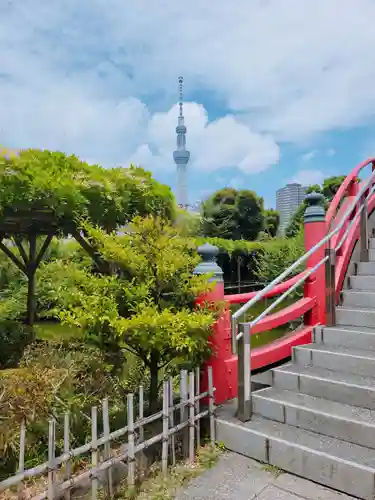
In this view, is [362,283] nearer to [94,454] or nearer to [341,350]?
[341,350]

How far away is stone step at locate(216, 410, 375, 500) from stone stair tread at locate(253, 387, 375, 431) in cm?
19

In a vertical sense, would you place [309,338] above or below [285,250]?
below

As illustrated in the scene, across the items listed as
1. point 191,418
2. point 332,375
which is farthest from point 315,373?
point 191,418

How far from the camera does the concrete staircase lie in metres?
2.78

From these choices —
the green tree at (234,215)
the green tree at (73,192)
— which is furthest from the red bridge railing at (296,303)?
the green tree at (234,215)

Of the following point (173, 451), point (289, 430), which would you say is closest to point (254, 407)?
point (289, 430)

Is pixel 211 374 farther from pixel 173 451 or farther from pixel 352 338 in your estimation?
pixel 352 338

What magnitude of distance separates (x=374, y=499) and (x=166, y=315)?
5.98ft

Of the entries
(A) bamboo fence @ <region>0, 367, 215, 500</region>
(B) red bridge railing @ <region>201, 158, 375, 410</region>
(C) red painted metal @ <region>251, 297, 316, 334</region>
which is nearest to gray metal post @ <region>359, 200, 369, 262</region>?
(B) red bridge railing @ <region>201, 158, 375, 410</region>

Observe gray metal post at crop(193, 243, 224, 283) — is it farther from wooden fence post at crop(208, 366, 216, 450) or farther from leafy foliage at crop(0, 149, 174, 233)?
leafy foliage at crop(0, 149, 174, 233)

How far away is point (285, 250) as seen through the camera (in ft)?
41.4

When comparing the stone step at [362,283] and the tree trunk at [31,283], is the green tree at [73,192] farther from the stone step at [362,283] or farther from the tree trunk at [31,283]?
the tree trunk at [31,283]

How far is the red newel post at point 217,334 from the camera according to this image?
3639 millimetres

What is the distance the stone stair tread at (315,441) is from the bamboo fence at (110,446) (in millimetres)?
426
